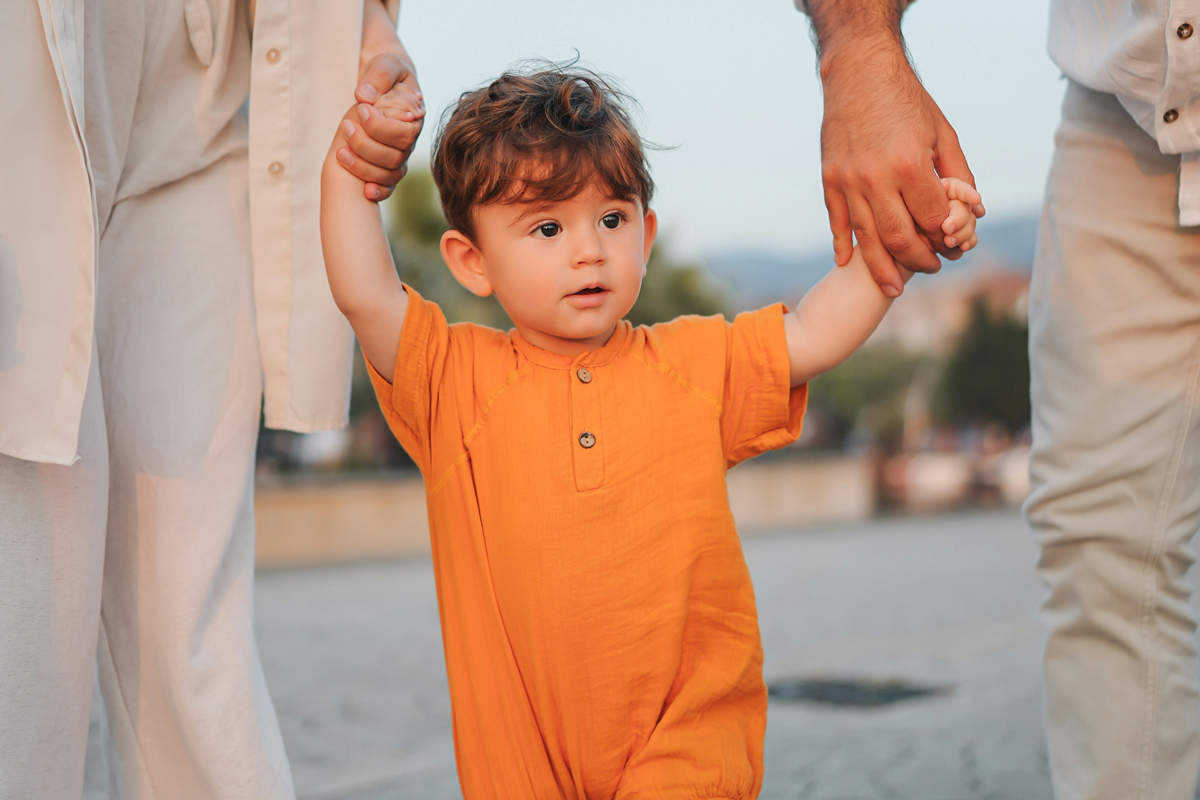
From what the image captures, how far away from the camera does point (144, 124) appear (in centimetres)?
191

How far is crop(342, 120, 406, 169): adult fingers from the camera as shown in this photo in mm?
1782

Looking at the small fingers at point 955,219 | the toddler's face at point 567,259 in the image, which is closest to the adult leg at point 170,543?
the toddler's face at point 567,259

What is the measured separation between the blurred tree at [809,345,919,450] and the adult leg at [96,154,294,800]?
34.0 m

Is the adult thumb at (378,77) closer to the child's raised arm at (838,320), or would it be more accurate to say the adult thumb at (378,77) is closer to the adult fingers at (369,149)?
the adult fingers at (369,149)

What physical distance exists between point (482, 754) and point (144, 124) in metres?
1.19

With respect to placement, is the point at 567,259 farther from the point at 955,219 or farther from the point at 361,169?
the point at 955,219

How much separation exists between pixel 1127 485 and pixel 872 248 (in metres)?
0.76

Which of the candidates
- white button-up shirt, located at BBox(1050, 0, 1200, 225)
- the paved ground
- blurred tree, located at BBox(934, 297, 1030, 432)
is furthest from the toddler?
blurred tree, located at BBox(934, 297, 1030, 432)

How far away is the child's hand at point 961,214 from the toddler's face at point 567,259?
1.64ft

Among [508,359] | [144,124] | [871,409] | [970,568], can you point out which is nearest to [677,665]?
[508,359]

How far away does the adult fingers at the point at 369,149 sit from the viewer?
1782 millimetres

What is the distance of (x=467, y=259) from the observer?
191 cm

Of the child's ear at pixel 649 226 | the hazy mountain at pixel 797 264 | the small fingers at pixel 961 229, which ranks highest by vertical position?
the small fingers at pixel 961 229

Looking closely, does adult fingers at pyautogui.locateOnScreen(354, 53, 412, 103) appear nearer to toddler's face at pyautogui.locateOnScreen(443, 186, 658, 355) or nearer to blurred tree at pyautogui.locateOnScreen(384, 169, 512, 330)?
toddler's face at pyautogui.locateOnScreen(443, 186, 658, 355)
